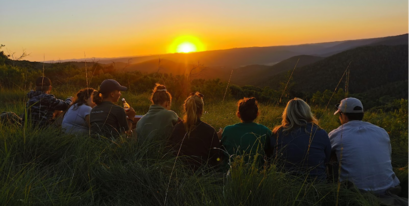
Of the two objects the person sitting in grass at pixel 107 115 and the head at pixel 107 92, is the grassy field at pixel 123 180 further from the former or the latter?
the head at pixel 107 92

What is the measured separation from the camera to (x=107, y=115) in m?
3.79

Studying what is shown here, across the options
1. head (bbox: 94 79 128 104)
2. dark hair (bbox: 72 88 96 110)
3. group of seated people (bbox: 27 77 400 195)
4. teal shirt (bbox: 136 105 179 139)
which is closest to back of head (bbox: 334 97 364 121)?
group of seated people (bbox: 27 77 400 195)

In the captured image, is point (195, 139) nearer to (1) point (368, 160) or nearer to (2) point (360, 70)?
(1) point (368, 160)

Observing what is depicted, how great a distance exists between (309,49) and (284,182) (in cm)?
11190

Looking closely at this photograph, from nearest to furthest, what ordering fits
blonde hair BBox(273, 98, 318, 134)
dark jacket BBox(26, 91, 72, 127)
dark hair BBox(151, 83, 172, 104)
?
1. blonde hair BBox(273, 98, 318, 134)
2. dark hair BBox(151, 83, 172, 104)
3. dark jacket BBox(26, 91, 72, 127)

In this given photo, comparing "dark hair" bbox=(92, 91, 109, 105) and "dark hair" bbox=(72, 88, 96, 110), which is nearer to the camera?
"dark hair" bbox=(92, 91, 109, 105)

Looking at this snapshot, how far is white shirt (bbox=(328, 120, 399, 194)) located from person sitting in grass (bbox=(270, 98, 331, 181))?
202mm

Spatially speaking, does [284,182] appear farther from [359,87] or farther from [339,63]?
[339,63]

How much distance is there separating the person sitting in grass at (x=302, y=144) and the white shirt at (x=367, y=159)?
0.66 ft

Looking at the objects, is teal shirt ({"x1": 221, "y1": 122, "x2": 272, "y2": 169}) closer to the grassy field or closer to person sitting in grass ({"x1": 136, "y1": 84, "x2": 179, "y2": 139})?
the grassy field

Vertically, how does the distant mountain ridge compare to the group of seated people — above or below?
above

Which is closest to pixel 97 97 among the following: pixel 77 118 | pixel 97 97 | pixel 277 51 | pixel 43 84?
pixel 97 97

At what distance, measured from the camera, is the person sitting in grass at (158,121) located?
12.1 ft

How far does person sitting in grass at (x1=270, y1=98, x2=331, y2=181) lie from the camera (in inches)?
115
